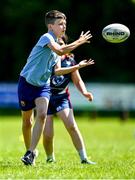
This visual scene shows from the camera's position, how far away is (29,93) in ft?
32.4

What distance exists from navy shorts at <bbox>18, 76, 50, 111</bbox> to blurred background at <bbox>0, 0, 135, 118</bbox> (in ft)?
93.1

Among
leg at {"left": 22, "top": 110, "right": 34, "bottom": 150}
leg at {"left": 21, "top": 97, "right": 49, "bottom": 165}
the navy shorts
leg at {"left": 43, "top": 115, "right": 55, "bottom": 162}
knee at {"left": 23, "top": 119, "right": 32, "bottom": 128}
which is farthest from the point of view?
leg at {"left": 43, "top": 115, "right": 55, "bottom": 162}

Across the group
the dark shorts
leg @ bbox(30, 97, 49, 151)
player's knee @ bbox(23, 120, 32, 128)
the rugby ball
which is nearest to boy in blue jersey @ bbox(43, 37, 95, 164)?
the dark shorts

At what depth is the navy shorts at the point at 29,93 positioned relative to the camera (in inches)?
387

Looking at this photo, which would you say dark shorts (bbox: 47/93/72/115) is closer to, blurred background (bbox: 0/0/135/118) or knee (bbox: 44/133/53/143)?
knee (bbox: 44/133/53/143)

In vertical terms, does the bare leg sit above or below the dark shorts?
below

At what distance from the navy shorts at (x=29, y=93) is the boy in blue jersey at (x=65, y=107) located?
0.68m

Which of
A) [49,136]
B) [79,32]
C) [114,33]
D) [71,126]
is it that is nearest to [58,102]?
[71,126]

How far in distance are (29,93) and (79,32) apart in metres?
30.4

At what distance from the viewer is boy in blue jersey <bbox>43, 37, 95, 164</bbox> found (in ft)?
34.3

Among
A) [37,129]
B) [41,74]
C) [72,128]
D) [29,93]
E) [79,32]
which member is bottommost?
[79,32]

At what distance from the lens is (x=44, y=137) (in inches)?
432

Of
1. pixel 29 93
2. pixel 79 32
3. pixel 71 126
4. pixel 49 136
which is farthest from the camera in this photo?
pixel 79 32

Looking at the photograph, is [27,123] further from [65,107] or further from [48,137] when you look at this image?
[48,137]
